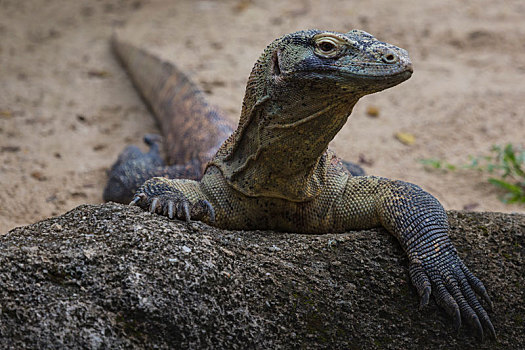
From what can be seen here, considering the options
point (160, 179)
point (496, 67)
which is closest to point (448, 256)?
point (160, 179)

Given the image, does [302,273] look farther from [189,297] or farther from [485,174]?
[485,174]

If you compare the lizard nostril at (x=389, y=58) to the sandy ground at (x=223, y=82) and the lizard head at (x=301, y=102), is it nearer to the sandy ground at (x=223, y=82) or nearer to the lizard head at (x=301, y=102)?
the lizard head at (x=301, y=102)

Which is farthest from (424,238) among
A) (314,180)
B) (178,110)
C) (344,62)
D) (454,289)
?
(178,110)

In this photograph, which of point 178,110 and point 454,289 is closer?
point 454,289

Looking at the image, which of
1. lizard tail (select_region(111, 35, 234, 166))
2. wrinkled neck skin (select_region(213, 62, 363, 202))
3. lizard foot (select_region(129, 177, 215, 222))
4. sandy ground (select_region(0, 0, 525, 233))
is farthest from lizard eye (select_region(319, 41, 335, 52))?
sandy ground (select_region(0, 0, 525, 233))

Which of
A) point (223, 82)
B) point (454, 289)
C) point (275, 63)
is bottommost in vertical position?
point (223, 82)

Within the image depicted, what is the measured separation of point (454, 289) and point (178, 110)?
3985mm

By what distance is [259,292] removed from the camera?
102 inches

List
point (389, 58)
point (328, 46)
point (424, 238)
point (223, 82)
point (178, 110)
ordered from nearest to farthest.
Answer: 1. point (389, 58)
2. point (328, 46)
3. point (424, 238)
4. point (178, 110)
5. point (223, 82)

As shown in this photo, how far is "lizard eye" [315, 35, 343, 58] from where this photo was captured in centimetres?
262

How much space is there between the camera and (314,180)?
3164mm

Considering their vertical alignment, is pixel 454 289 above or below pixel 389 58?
below

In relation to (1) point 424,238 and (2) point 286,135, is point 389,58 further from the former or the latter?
(1) point 424,238

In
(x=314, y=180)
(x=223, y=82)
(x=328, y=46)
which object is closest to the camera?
(x=328, y=46)
